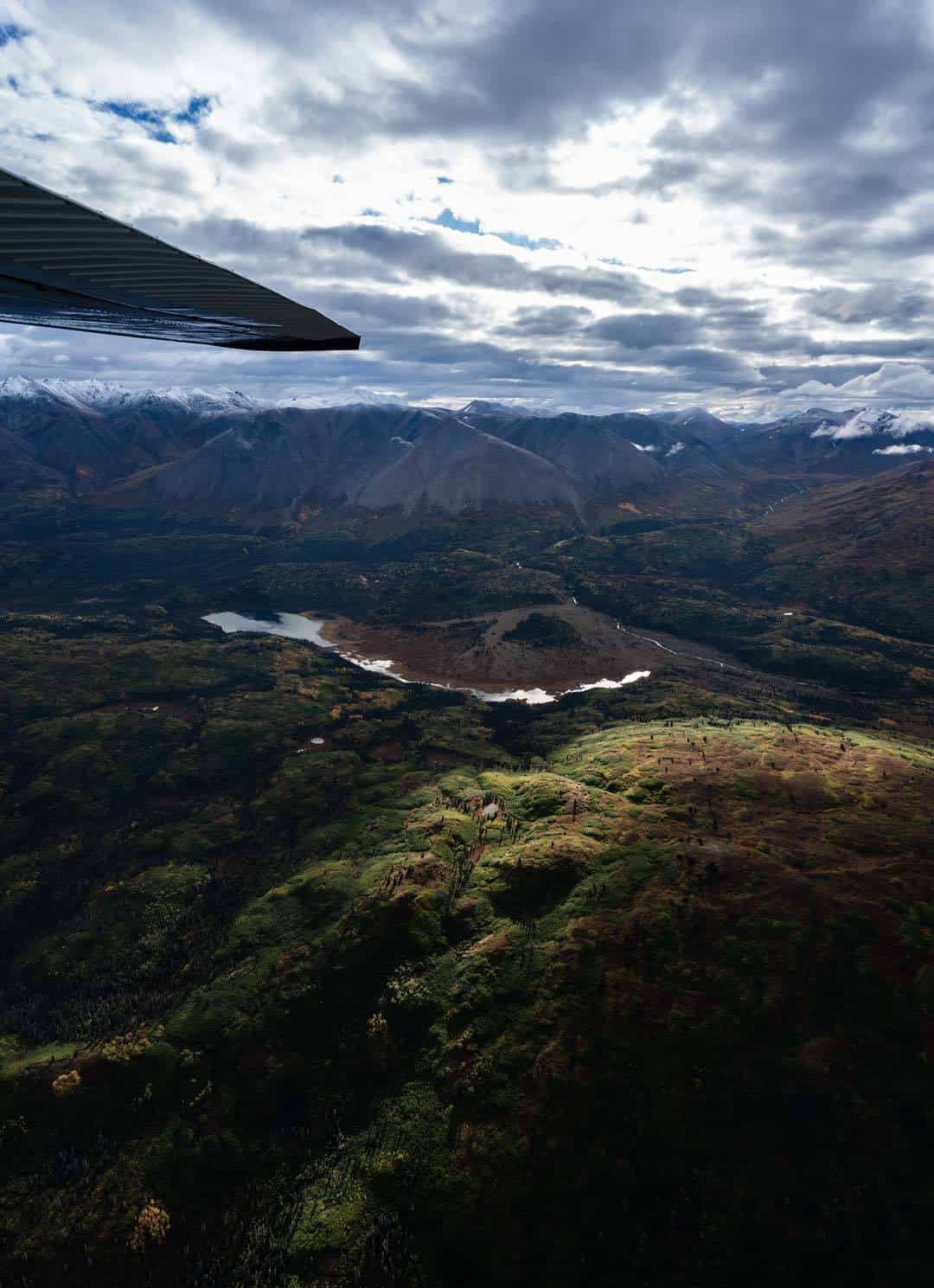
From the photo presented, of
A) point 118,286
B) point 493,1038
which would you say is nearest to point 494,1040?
point 493,1038

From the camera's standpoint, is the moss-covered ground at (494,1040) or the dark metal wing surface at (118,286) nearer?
the dark metal wing surface at (118,286)

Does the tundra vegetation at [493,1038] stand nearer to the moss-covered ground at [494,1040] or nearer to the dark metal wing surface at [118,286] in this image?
the moss-covered ground at [494,1040]

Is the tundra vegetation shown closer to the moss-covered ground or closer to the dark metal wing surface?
the moss-covered ground

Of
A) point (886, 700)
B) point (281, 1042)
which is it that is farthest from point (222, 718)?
point (886, 700)

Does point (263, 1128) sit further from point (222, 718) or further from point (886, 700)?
point (886, 700)

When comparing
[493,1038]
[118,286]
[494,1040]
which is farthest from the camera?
[493,1038]

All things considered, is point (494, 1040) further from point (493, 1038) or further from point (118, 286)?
point (118, 286)

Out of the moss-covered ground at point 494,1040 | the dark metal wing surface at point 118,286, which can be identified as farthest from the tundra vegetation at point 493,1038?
the dark metal wing surface at point 118,286

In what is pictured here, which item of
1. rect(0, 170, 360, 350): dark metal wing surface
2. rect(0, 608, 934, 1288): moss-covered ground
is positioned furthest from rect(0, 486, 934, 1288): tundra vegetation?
rect(0, 170, 360, 350): dark metal wing surface
